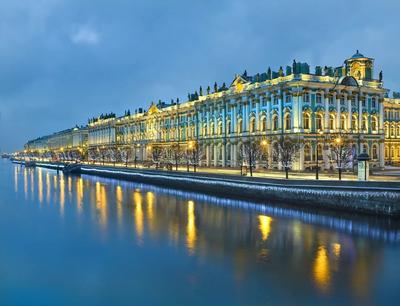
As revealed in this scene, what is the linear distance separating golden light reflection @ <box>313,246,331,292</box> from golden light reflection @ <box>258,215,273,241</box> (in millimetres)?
4335

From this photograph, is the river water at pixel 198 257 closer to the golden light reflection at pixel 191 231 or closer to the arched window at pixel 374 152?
the golden light reflection at pixel 191 231

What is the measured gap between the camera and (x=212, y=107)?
248 ft

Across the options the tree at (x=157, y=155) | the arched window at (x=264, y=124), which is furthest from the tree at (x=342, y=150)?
the tree at (x=157, y=155)

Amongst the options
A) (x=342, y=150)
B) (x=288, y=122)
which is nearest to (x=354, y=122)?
(x=288, y=122)

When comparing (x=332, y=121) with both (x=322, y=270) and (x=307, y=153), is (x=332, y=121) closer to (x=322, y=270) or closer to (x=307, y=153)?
(x=307, y=153)

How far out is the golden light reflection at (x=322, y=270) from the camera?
667 inches

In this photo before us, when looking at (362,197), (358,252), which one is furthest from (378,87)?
(358,252)

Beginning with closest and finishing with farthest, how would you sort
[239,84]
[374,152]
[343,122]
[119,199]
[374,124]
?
[119,199] < [343,122] < [374,152] < [374,124] < [239,84]

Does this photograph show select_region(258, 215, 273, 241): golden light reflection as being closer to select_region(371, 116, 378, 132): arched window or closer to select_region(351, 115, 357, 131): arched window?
select_region(351, 115, 357, 131): arched window

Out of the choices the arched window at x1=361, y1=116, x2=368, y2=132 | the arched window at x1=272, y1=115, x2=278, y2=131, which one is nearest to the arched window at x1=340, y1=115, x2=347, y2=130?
the arched window at x1=361, y1=116, x2=368, y2=132

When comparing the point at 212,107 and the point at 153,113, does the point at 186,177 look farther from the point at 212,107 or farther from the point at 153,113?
the point at 153,113

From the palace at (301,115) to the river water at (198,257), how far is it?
22.1 meters

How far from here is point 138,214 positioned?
35156mm

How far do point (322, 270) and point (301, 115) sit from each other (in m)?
38.4
